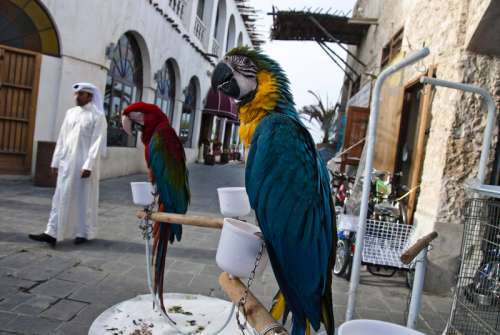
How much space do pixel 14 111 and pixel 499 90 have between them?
7.99m

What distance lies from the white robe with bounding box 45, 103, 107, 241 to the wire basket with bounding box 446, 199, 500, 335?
3766 mm

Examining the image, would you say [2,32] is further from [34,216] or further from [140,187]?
[140,187]

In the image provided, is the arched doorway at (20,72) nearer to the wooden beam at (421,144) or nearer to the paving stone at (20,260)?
the paving stone at (20,260)

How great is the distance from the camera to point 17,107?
25.1 feet

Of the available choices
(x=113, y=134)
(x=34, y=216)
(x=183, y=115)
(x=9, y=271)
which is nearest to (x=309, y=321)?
(x=9, y=271)

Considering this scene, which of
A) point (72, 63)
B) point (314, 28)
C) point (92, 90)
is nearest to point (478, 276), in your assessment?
point (92, 90)

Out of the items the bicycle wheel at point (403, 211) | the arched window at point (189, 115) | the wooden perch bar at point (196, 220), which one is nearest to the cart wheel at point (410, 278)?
the bicycle wheel at point (403, 211)

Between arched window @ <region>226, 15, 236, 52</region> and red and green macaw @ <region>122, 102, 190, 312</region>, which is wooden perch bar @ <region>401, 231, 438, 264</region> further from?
arched window @ <region>226, 15, 236, 52</region>

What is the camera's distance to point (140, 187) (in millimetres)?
2623

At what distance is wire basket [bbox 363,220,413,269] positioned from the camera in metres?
4.04

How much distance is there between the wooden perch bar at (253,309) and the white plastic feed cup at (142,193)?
45.9 inches

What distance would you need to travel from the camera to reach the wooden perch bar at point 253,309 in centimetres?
129

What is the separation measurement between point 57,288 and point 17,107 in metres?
5.72

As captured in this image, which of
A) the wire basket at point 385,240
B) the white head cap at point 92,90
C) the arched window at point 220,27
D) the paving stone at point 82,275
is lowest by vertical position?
the paving stone at point 82,275
